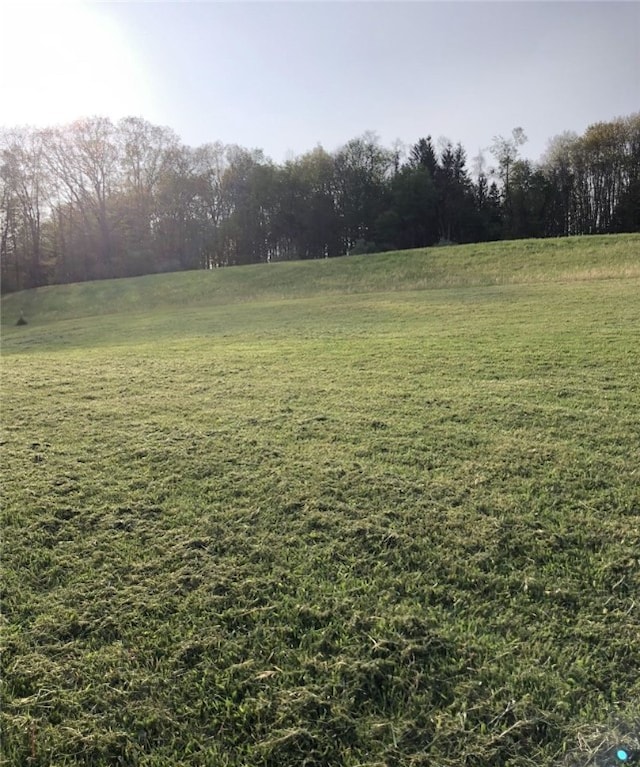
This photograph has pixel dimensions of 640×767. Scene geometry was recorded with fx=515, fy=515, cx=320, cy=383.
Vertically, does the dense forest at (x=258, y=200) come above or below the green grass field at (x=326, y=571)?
above

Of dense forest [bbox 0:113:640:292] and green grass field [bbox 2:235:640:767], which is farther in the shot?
dense forest [bbox 0:113:640:292]

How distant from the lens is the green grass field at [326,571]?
1.51m

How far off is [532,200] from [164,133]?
2569 centimetres

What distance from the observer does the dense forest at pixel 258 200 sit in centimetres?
3344

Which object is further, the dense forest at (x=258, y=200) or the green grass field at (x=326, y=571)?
the dense forest at (x=258, y=200)

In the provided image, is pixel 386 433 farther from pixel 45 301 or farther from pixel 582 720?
pixel 45 301

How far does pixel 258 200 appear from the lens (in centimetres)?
3778

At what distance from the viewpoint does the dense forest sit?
3344 centimetres

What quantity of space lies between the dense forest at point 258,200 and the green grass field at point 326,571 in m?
30.2

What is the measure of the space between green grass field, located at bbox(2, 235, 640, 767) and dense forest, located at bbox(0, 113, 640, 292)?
99.2 ft

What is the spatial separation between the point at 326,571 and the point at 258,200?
38644 millimetres

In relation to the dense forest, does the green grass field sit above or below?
below

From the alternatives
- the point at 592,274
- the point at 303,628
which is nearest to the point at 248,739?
the point at 303,628

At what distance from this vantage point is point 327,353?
6.70m
